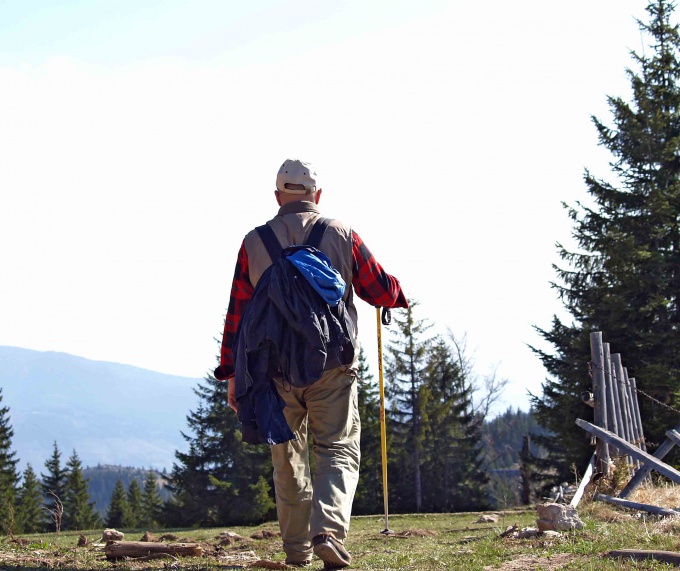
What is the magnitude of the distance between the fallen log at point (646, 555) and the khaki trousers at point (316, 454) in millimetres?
1497

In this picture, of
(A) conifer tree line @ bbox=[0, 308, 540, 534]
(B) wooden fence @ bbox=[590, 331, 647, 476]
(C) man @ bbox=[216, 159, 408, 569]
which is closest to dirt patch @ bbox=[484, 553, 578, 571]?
(C) man @ bbox=[216, 159, 408, 569]

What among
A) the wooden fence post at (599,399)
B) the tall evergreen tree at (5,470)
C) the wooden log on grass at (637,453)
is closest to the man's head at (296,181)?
Answer: the wooden log on grass at (637,453)

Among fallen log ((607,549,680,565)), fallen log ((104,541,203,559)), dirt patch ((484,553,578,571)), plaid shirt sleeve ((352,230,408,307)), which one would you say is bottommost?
dirt patch ((484,553,578,571))

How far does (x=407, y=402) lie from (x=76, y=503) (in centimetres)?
3355

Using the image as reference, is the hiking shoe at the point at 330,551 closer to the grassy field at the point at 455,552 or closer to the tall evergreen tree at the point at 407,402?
the grassy field at the point at 455,552

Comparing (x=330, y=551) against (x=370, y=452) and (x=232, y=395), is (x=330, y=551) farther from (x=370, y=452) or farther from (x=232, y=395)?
(x=370, y=452)

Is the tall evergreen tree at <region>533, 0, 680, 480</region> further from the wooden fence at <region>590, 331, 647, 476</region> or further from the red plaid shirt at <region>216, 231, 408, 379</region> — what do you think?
the red plaid shirt at <region>216, 231, 408, 379</region>

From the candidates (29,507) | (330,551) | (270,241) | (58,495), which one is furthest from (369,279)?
(29,507)

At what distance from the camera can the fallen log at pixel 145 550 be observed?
608cm

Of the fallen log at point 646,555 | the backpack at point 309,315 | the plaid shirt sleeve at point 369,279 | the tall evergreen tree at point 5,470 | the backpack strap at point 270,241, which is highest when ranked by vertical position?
the tall evergreen tree at point 5,470

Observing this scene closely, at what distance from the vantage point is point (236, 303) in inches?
208

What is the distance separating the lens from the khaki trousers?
4797mm

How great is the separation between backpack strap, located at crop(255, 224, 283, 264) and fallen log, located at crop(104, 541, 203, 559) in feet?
8.21

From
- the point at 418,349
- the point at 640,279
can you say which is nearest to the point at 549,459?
the point at 640,279
